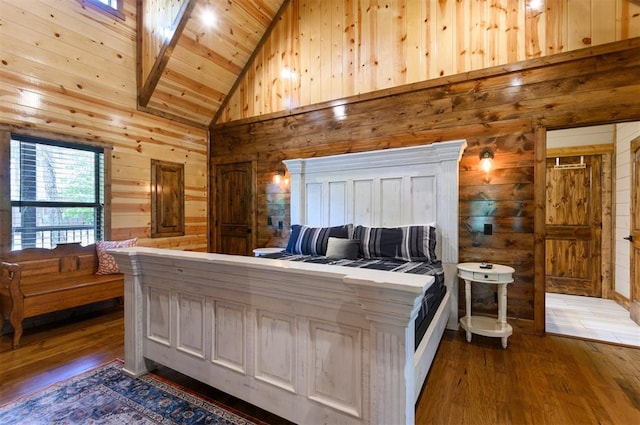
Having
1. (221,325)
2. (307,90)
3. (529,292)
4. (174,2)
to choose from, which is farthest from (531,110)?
(174,2)

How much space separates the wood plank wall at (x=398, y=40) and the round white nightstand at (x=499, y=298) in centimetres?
217

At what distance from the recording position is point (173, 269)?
191 centimetres

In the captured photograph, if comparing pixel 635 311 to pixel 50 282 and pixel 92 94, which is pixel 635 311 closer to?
pixel 50 282

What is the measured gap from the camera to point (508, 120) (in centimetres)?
303

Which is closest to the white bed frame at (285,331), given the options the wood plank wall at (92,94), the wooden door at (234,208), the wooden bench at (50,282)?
the wooden bench at (50,282)

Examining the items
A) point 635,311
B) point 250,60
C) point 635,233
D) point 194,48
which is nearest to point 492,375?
point 635,311

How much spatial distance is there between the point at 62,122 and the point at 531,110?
5.17 m

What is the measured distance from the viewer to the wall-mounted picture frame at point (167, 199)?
4.37m

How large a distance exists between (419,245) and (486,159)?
1.17 metres

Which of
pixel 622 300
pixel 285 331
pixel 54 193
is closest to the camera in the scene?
pixel 285 331

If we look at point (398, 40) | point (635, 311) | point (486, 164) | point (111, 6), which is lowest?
point (635, 311)

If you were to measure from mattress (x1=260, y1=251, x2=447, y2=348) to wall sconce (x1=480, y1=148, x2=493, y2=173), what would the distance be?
3.72 ft

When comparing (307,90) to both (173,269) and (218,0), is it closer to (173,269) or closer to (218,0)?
(218,0)

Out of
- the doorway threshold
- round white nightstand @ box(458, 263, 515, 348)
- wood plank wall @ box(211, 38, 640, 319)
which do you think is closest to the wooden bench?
wood plank wall @ box(211, 38, 640, 319)
